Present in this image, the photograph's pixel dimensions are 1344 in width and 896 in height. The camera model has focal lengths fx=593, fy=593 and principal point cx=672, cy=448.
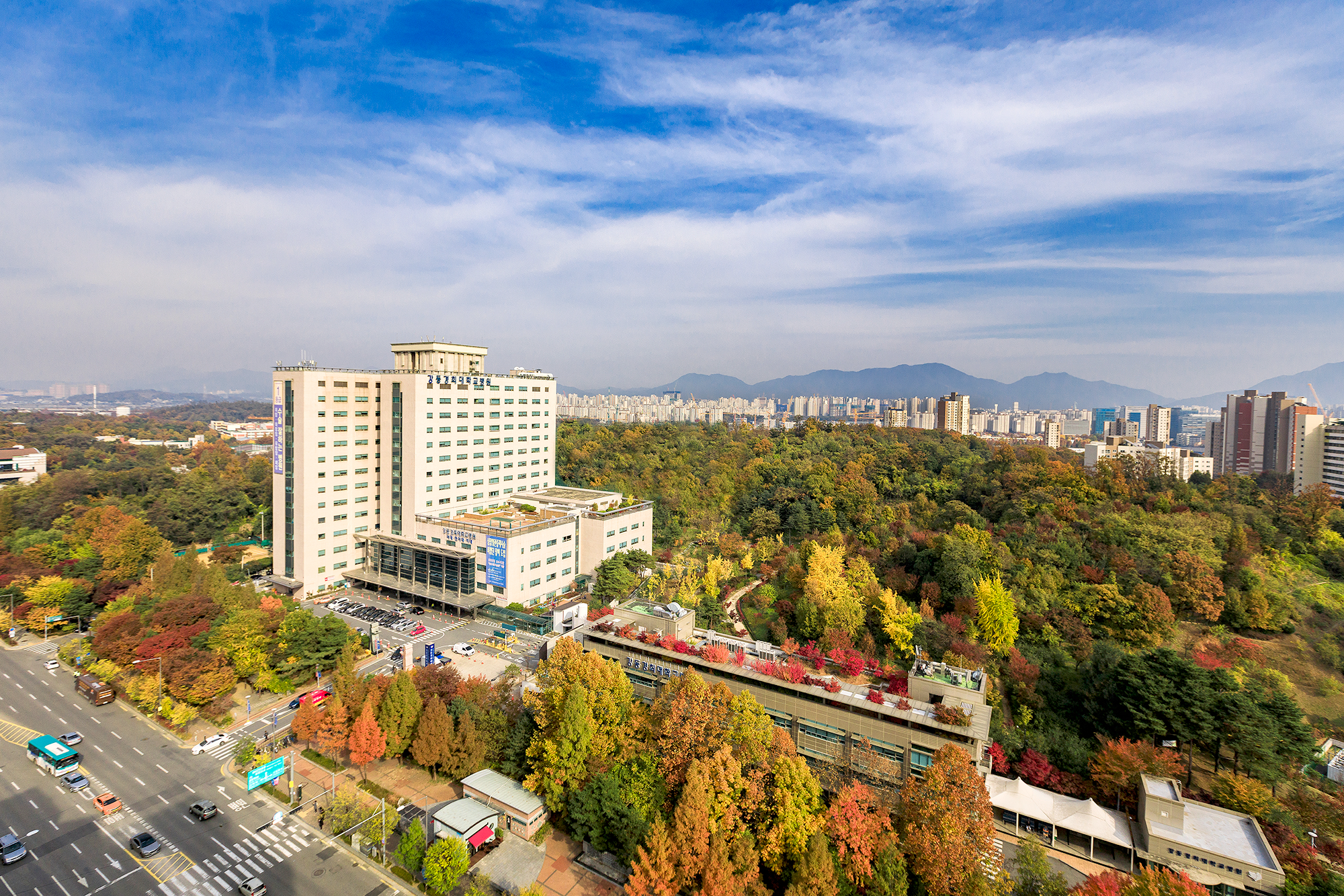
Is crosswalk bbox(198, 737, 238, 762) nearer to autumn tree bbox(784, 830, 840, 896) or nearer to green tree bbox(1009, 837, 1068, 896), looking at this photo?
autumn tree bbox(784, 830, 840, 896)

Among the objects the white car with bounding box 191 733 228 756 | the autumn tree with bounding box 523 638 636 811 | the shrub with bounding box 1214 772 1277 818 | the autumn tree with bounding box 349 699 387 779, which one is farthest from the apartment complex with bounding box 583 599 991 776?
the white car with bounding box 191 733 228 756

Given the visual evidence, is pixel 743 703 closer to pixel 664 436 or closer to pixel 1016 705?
pixel 1016 705

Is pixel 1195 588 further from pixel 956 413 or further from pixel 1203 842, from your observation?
pixel 956 413

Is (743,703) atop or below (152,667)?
atop

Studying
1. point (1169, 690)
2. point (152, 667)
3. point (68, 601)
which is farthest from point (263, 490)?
point (1169, 690)

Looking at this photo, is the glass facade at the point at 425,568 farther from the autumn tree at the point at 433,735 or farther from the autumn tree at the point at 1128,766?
the autumn tree at the point at 1128,766

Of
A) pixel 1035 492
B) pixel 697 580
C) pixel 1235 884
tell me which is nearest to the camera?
pixel 1235 884

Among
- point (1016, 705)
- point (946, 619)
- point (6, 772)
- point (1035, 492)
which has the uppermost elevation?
point (1035, 492)
